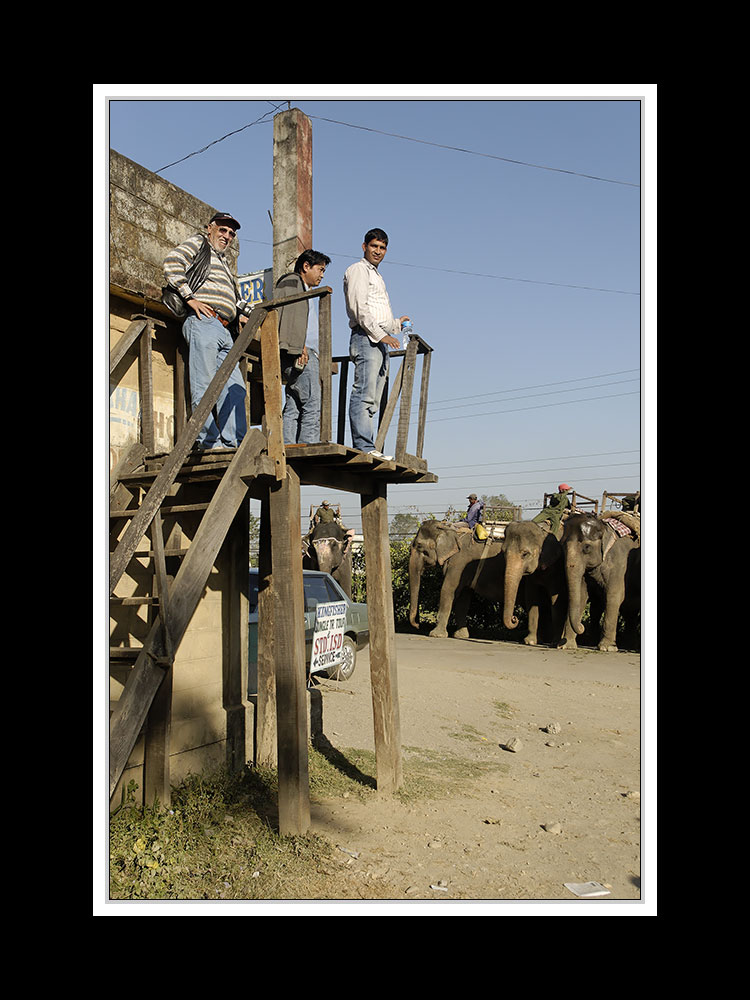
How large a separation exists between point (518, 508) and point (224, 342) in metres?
15.9

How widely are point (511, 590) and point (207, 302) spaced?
37.8ft

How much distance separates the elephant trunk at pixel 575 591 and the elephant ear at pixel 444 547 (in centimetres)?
376

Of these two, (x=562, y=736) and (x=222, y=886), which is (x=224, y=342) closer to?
(x=222, y=886)

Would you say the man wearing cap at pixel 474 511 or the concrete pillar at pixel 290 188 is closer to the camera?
the concrete pillar at pixel 290 188

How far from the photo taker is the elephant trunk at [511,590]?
616 inches

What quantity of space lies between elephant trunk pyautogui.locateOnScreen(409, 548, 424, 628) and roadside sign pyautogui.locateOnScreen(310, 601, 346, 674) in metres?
10.1

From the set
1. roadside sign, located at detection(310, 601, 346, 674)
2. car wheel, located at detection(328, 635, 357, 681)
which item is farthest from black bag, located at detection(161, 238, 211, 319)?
car wheel, located at detection(328, 635, 357, 681)

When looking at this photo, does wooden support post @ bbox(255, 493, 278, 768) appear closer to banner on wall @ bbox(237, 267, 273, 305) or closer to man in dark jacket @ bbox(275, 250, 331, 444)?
man in dark jacket @ bbox(275, 250, 331, 444)

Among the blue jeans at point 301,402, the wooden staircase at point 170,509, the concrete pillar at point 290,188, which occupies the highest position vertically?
the concrete pillar at point 290,188

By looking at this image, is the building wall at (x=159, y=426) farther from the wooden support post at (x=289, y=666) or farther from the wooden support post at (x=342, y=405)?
the wooden support post at (x=342, y=405)

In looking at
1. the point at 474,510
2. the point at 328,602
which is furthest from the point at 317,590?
the point at 474,510

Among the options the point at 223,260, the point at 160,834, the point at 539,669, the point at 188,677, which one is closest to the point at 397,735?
the point at 188,677

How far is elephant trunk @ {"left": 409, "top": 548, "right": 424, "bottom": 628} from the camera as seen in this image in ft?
59.8

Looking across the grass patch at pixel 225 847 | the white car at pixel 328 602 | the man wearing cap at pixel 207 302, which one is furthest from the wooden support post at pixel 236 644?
the white car at pixel 328 602
